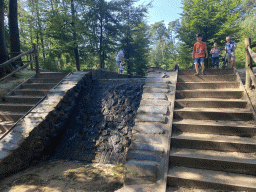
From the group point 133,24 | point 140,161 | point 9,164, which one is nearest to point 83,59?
point 133,24

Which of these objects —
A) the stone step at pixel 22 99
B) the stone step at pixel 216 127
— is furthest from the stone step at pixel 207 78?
the stone step at pixel 22 99

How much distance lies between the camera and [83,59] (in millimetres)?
16375

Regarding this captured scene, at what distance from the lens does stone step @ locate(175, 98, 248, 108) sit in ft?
12.8

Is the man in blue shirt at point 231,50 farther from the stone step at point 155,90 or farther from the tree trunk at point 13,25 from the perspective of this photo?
the tree trunk at point 13,25

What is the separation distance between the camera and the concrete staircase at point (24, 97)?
16.3ft

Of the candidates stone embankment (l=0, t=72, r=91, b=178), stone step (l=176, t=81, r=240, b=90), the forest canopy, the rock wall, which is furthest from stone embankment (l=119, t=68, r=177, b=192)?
the forest canopy

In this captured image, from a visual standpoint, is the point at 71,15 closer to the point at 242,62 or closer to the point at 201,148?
the point at 201,148

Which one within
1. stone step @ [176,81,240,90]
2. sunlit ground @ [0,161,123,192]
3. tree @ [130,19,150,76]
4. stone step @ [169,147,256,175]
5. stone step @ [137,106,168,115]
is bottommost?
sunlit ground @ [0,161,123,192]

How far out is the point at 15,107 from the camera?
207 inches

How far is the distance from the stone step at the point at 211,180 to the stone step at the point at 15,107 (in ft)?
15.0

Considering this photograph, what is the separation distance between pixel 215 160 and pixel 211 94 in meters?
2.06

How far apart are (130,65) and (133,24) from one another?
4.58 meters

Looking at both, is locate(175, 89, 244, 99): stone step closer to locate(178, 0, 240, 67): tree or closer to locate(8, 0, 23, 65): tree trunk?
locate(8, 0, 23, 65): tree trunk

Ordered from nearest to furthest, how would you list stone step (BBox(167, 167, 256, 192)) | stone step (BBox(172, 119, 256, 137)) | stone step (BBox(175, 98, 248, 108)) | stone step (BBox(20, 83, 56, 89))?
stone step (BBox(167, 167, 256, 192)), stone step (BBox(172, 119, 256, 137)), stone step (BBox(175, 98, 248, 108)), stone step (BBox(20, 83, 56, 89))
